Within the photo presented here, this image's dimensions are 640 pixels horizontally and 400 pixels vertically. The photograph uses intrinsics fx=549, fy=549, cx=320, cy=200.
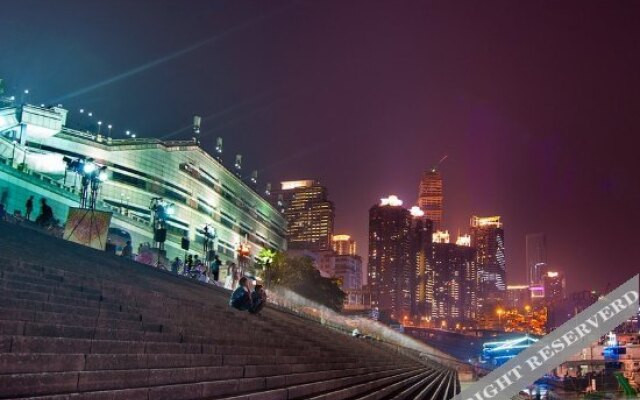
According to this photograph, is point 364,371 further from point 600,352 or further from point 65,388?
point 600,352

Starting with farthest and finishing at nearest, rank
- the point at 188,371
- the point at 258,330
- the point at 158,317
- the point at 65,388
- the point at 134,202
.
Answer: the point at 134,202 < the point at 258,330 < the point at 158,317 < the point at 188,371 < the point at 65,388

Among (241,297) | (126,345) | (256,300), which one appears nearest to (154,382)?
(126,345)

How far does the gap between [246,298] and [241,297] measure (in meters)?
0.17

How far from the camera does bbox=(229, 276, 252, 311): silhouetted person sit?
1639 centimetres

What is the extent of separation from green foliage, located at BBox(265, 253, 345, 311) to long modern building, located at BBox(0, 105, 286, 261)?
27.6ft

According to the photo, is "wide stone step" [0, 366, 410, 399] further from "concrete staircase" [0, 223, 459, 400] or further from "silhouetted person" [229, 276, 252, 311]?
"silhouetted person" [229, 276, 252, 311]

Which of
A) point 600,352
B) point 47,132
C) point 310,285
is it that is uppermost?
point 47,132

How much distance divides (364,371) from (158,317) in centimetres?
864

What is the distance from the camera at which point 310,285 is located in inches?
3484

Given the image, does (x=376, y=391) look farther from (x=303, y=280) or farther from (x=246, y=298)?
(x=303, y=280)

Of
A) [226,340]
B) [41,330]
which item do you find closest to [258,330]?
[226,340]

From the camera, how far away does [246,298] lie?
16578 millimetres

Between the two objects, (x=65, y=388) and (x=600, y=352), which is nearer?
(x=65, y=388)

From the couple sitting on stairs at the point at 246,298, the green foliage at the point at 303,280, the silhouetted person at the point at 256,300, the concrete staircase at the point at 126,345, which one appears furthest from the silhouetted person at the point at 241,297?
the green foliage at the point at 303,280
